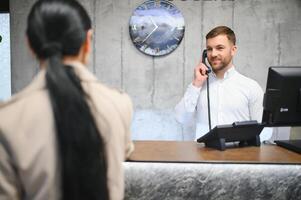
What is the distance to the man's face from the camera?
287 cm

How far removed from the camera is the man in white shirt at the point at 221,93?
286 centimetres

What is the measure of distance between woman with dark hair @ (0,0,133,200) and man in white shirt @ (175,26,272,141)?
195cm

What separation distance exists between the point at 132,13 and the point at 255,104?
4.96ft

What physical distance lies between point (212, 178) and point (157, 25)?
213 centimetres

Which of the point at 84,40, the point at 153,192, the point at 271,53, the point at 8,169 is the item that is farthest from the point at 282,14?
the point at 8,169

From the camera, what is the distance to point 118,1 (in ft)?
11.9

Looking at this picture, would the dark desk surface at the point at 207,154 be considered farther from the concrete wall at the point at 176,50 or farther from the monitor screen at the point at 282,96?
the concrete wall at the point at 176,50

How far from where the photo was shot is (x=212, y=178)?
5.79 ft

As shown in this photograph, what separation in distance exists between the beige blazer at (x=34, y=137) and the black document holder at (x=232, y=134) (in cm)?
108

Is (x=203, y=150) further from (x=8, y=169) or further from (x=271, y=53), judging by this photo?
(x=271, y=53)

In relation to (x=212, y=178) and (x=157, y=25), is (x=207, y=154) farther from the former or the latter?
(x=157, y=25)

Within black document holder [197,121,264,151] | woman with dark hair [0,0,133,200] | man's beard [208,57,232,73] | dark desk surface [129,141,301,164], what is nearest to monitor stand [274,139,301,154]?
dark desk surface [129,141,301,164]

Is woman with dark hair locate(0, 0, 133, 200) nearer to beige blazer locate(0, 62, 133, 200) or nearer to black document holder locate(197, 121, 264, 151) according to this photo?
beige blazer locate(0, 62, 133, 200)

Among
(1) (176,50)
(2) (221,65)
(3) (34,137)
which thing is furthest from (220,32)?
(3) (34,137)
